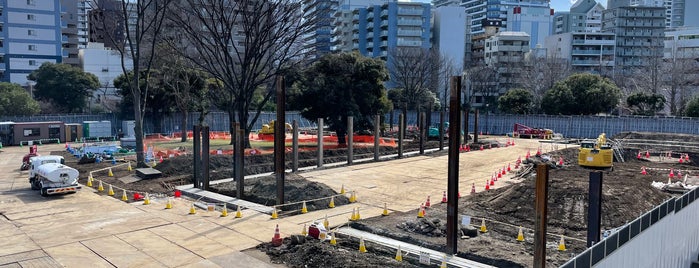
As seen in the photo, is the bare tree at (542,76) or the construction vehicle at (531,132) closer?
the construction vehicle at (531,132)

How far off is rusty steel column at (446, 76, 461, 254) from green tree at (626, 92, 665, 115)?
49027 mm

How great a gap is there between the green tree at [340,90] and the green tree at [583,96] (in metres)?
26.4

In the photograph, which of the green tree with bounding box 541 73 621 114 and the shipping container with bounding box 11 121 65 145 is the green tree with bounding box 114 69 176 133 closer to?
the shipping container with bounding box 11 121 65 145

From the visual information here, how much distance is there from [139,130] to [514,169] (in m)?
22.5

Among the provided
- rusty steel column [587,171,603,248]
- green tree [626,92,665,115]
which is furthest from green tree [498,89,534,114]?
rusty steel column [587,171,603,248]

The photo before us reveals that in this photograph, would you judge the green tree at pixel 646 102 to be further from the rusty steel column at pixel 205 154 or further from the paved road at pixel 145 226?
the rusty steel column at pixel 205 154

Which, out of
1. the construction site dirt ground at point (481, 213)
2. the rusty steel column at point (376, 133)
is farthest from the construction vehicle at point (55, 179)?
the rusty steel column at point (376, 133)

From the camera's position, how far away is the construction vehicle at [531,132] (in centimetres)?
5197

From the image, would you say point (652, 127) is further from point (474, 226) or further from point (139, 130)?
point (139, 130)

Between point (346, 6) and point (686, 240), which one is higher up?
point (346, 6)

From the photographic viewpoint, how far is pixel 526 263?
11.8 metres

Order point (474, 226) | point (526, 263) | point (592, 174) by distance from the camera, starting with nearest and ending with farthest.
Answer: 1. point (526, 263)
2. point (592, 174)
3. point (474, 226)

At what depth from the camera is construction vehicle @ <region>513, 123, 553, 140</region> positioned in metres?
52.0

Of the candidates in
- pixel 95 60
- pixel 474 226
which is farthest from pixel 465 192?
pixel 95 60
